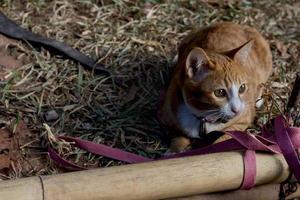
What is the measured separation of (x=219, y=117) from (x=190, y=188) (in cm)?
66

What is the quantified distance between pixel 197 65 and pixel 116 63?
873 millimetres

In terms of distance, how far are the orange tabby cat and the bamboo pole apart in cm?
47

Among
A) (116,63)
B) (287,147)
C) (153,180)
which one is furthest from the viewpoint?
(116,63)

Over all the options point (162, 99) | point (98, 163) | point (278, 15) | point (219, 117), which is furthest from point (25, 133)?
point (278, 15)

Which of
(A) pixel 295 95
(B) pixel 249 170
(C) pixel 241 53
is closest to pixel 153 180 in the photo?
(B) pixel 249 170

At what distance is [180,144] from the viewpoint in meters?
3.31

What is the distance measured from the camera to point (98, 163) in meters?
3.19

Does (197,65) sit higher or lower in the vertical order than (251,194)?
higher

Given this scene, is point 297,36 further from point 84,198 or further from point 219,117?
point 84,198

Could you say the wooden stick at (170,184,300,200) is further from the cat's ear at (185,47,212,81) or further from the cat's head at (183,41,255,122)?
the cat's ear at (185,47,212,81)

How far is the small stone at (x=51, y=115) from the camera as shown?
11.2 ft

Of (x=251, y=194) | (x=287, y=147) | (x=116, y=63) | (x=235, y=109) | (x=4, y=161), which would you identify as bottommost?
(x=4, y=161)

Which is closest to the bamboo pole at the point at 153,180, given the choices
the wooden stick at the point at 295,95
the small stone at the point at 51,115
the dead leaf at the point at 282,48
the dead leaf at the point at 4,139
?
the wooden stick at the point at 295,95

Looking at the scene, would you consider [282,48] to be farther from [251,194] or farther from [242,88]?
[251,194]
